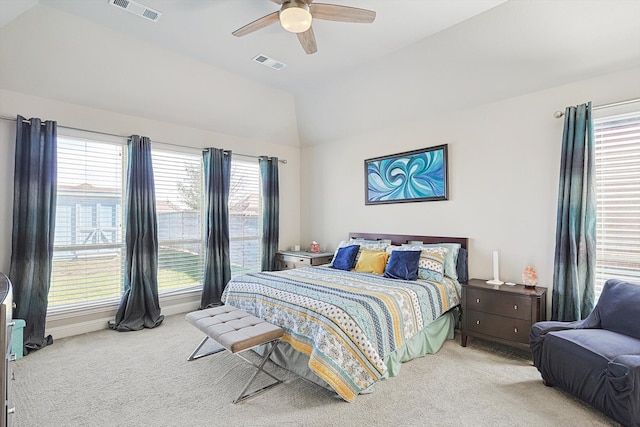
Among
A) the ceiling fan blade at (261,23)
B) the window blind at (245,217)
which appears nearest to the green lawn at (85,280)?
the window blind at (245,217)

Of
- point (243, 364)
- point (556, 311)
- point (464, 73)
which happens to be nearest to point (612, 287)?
point (556, 311)

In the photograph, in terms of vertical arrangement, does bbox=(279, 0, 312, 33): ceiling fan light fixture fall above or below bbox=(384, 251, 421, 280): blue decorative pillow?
above

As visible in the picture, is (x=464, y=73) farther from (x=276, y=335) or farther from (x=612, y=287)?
Result: (x=276, y=335)

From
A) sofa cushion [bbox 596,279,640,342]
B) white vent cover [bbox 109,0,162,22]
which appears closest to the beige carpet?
sofa cushion [bbox 596,279,640,342]

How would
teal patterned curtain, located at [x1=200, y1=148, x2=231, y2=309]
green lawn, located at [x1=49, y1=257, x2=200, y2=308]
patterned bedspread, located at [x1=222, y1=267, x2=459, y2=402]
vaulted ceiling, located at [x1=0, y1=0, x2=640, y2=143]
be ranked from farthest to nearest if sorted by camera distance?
teal patterned curtain, located at [x1=200, y1=148, x2=231, y2=309] → green lawn, located at [x1=49, y1=257, x2=200, y2=308] → vaulted ceiling, located at [x1=0, y1=0, x2=640, y2=143] → patterned bedspread, located at [x1=222, y1=267, x2=459, y2=402]

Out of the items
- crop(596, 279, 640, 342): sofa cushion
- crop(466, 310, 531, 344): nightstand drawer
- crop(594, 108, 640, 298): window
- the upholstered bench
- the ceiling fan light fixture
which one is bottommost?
crop(466, 310, 531, 344): nightstand drawer

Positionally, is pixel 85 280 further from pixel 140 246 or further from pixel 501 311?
pixel 501 311

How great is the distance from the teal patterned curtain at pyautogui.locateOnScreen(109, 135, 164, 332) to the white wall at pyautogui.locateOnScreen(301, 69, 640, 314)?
2775 mm

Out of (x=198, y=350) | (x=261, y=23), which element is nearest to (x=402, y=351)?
(x=198, y=350)

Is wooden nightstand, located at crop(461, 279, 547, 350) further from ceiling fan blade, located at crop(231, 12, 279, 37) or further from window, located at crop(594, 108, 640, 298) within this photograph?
ceiling fan blade, located at crop(231, 12, 279, 37)

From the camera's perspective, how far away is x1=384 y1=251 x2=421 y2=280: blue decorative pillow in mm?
3543

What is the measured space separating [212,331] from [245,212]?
9.59 feet

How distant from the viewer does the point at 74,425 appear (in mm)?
2123

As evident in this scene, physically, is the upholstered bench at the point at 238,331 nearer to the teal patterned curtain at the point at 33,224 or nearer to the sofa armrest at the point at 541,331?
the teal patterned curtain at the point at 33,224
